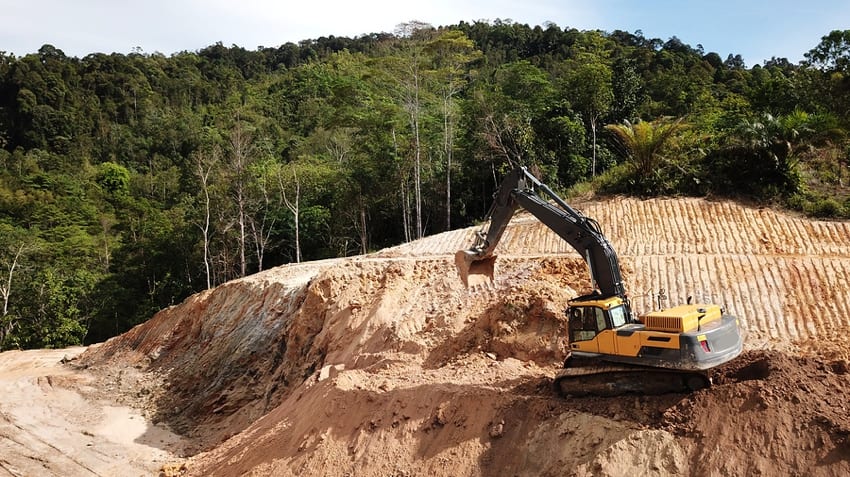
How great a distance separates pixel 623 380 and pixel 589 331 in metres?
0.81

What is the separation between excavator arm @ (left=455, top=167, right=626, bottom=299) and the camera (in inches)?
355

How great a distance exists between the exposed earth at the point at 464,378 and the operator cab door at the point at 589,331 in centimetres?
80

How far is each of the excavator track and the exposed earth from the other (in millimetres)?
178

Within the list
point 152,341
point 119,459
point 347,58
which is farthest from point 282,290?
point 347,58

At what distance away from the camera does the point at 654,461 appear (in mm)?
7691

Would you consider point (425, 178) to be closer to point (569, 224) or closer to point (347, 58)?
point (569, 224)

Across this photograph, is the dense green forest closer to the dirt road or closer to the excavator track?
the dirt road

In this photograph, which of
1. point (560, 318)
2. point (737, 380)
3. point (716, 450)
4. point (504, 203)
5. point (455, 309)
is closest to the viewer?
point (716, 450)

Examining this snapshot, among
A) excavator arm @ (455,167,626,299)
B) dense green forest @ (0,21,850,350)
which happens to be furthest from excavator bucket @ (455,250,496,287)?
dense green forest @ (0,21,850,350)

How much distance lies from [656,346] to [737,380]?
1.60 meters

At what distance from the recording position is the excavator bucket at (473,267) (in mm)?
10680

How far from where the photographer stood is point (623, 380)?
28.0 ft

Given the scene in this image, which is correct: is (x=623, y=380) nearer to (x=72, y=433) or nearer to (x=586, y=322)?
(x=586, y=322)

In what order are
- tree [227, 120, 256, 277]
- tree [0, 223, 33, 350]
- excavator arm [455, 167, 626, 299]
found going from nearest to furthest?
excavator arm [455, 167, 626, 299] → tree [227, 120, 256, 277] → tree [0, 223, 33, 350]
